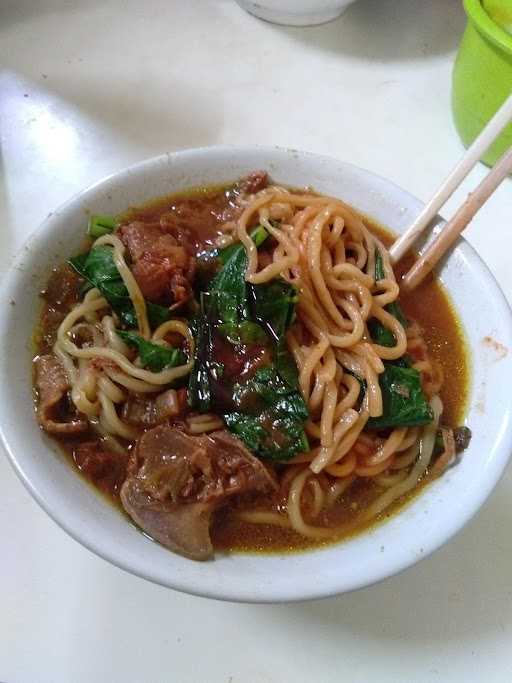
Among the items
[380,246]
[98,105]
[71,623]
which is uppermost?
[380,246]

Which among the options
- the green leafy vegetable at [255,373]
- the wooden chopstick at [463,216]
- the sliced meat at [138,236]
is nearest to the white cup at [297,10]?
the wooden chopstick at [463,216]

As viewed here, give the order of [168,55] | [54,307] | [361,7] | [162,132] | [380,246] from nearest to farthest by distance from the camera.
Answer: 1. [54,307]
2. [380,246]
3. [162,132]
4. [168,55]
5. [361,7]

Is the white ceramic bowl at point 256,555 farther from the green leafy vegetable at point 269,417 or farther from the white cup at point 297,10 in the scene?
the white cup at point 297,10

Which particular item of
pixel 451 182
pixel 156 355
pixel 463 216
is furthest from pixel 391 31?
pixel 156 355

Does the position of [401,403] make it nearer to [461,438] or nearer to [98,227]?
[461,438]

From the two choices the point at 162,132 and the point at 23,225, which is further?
the point at 162,132

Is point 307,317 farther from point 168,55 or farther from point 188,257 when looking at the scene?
point 168,55

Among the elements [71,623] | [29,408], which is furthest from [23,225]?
[71,623]

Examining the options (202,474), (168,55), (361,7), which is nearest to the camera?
(202,474)
